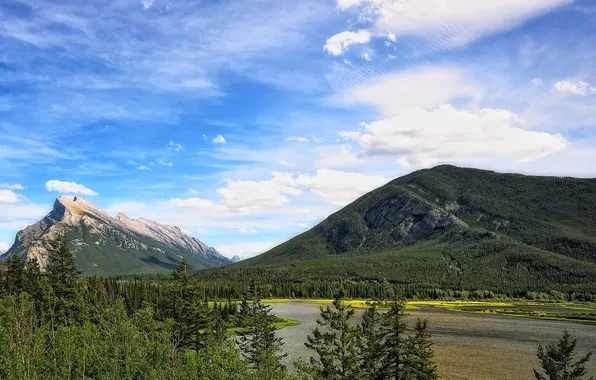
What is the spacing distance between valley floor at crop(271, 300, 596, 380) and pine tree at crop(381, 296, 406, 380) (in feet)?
65.5

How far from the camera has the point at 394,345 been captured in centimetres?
3872

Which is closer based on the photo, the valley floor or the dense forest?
the dense forest

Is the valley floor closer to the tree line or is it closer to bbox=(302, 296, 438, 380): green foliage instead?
the tree line

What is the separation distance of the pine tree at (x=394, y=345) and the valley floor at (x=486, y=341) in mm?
19972

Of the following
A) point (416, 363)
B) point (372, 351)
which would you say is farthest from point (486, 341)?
point (372, 351)

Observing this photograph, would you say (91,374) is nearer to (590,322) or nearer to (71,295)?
(71,295)

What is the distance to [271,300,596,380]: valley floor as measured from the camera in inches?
2712

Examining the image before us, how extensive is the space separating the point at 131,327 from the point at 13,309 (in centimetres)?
1455

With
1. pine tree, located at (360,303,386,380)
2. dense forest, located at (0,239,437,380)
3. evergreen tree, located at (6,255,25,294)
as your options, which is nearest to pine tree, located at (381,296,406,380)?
dense forest, located at (0,239,437,380)

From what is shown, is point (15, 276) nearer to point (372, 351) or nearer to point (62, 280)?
point (62, 280)

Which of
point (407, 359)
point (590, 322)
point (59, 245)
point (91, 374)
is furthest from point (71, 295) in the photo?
point (590, 322)

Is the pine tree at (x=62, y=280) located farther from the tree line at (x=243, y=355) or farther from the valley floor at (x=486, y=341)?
the valley floor at (x=486, y=341)

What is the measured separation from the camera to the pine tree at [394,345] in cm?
3834

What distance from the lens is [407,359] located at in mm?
38156
